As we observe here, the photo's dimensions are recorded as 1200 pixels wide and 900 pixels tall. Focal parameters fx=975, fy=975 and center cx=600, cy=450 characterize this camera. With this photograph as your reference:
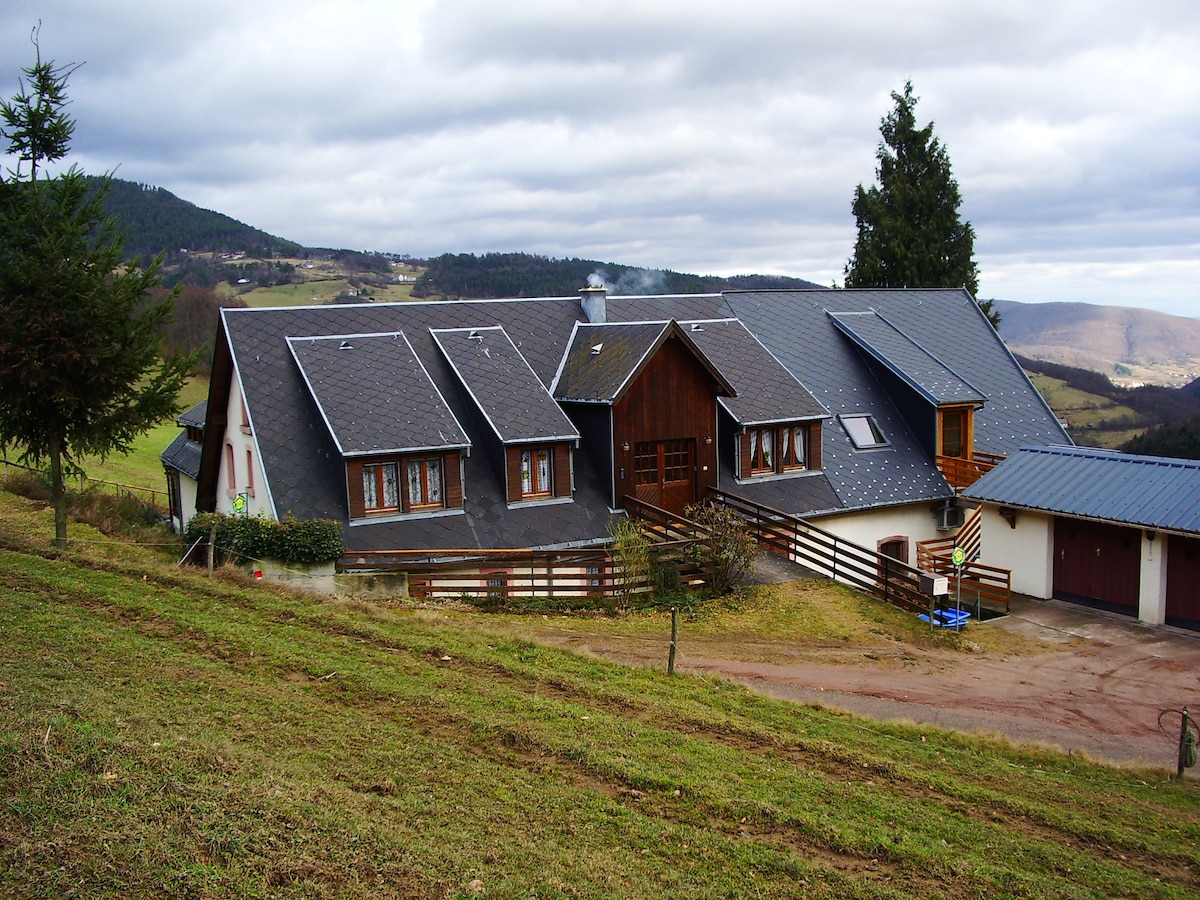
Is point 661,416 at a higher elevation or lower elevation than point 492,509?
higher

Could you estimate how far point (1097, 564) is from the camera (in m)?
21.9

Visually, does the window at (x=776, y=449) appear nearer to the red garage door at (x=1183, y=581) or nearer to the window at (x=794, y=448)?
the window at (x=794, y=448)

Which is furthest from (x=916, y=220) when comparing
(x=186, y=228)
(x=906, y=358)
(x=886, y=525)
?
(x=186, y=228)

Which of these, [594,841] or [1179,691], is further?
[1179,691]

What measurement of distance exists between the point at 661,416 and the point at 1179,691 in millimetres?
11881

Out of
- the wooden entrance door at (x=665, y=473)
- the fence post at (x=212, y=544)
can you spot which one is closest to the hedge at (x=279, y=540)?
the fence post at (x=212, y=544)

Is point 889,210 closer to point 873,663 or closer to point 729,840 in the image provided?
point 873,663

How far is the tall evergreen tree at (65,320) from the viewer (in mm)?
16609

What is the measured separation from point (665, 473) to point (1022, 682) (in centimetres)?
966

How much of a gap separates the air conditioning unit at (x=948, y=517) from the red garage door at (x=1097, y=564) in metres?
4.45

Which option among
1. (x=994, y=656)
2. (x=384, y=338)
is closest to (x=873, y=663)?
(x=994, y=656)

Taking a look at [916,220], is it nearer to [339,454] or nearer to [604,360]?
[604,360]

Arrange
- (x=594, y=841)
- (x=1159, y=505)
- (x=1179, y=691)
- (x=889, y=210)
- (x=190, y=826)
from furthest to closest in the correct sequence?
1. (x=889, y=210)
2. (x=1159, y=505)
3. (x=1179, y=691)
4. (x=594, y=841)
5. (x=190, y=826)

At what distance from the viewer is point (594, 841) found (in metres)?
7.97
